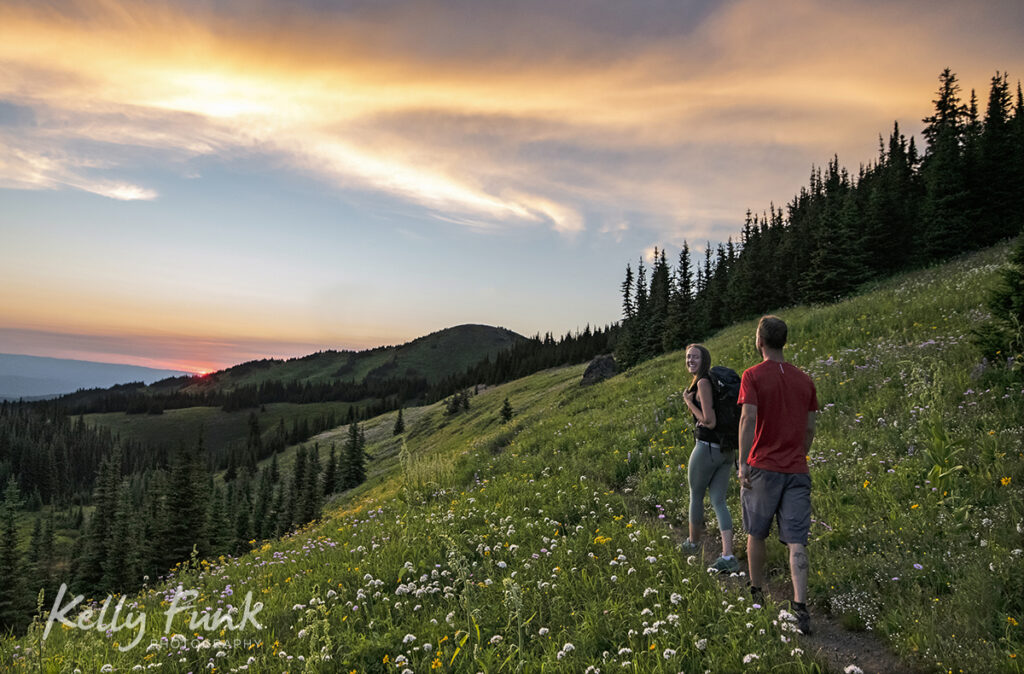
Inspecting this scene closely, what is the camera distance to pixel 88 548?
60062 millimetres

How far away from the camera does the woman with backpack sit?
6898mm

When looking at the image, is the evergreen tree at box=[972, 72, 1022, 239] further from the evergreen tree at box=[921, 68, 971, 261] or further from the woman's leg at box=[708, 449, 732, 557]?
the woman's leg at box=[708, 449, 732, 557]

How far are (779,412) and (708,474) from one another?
2.01 meters

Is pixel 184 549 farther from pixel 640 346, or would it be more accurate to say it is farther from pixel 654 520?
pixel 640 346

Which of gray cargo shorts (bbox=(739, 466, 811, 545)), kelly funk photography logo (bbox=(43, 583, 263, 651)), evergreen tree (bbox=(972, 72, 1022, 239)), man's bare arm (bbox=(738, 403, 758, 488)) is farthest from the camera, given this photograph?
evergreen tree (bbox=(972, 72, 1022, 239))

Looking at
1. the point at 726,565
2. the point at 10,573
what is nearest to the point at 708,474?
the point at 726,565

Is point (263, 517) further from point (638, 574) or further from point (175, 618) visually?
point (638, 574)

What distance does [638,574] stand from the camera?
6.11 metres

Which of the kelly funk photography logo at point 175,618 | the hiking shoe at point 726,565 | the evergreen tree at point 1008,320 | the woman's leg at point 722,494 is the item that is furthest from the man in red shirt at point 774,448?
the evergreen tree at point 1008,320

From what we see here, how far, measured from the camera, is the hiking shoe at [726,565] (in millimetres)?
6473

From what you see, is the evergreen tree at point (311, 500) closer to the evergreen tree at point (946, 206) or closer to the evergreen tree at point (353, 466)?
the evergreen tree at point (353, 466)

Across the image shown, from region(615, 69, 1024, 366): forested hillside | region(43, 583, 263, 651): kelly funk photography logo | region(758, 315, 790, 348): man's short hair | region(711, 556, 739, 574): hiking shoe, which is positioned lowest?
region(43, 583, 263, 651): kelly funk photography logo

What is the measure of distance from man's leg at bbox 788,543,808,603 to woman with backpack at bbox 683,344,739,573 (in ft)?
5.30

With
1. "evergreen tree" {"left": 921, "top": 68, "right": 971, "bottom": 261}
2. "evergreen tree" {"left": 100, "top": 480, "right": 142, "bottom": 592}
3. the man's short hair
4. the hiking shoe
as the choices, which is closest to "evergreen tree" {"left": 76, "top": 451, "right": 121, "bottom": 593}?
"evergreen tree" {"left": 100, "top": 480, "right": 142, "bottom": 592}
